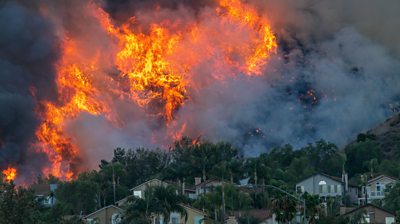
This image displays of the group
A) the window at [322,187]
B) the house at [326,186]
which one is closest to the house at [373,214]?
the house at [326,186]

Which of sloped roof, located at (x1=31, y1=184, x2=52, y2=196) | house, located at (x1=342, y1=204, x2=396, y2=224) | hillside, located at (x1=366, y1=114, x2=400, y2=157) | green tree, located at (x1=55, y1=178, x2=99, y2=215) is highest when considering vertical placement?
hillside, located at (x1=366, y1=114, x2=400, y2=157)

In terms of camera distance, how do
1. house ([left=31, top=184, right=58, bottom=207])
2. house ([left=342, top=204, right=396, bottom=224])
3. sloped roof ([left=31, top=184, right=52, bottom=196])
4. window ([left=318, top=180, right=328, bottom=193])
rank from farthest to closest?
window ([left=318, top=180, right=328, bottom=193]) < sloped roof ([left=31, top=184, right=52, bottom=196]) < house ([left=31, top=184, right=58, bottom=207]) < house ([left=342, top=204, right=396, bottom=224])

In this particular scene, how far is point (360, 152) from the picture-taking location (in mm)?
139375

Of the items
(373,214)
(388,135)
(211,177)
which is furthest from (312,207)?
(388,135)

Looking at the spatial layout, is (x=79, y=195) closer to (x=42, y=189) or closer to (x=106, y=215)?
(x=106, y=215)

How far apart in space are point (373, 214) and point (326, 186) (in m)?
30.8

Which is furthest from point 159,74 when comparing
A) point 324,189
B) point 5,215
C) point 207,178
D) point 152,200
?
point 5,215

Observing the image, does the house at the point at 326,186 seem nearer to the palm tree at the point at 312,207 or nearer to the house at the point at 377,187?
the house at the point at 377,187

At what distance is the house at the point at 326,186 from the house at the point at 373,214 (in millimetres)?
27914

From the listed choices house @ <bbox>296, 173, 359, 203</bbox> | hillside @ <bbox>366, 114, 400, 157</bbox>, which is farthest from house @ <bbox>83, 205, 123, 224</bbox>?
hillside @ <bbox>366, 114, 400, 157</bbox>

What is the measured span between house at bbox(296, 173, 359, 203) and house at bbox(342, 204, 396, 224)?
27.9 metres

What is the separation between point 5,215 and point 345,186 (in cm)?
7449

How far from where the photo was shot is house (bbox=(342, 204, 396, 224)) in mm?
83506

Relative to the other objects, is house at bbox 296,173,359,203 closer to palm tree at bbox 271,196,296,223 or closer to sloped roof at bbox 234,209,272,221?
sloped roof at bbox 234,209,272,221
